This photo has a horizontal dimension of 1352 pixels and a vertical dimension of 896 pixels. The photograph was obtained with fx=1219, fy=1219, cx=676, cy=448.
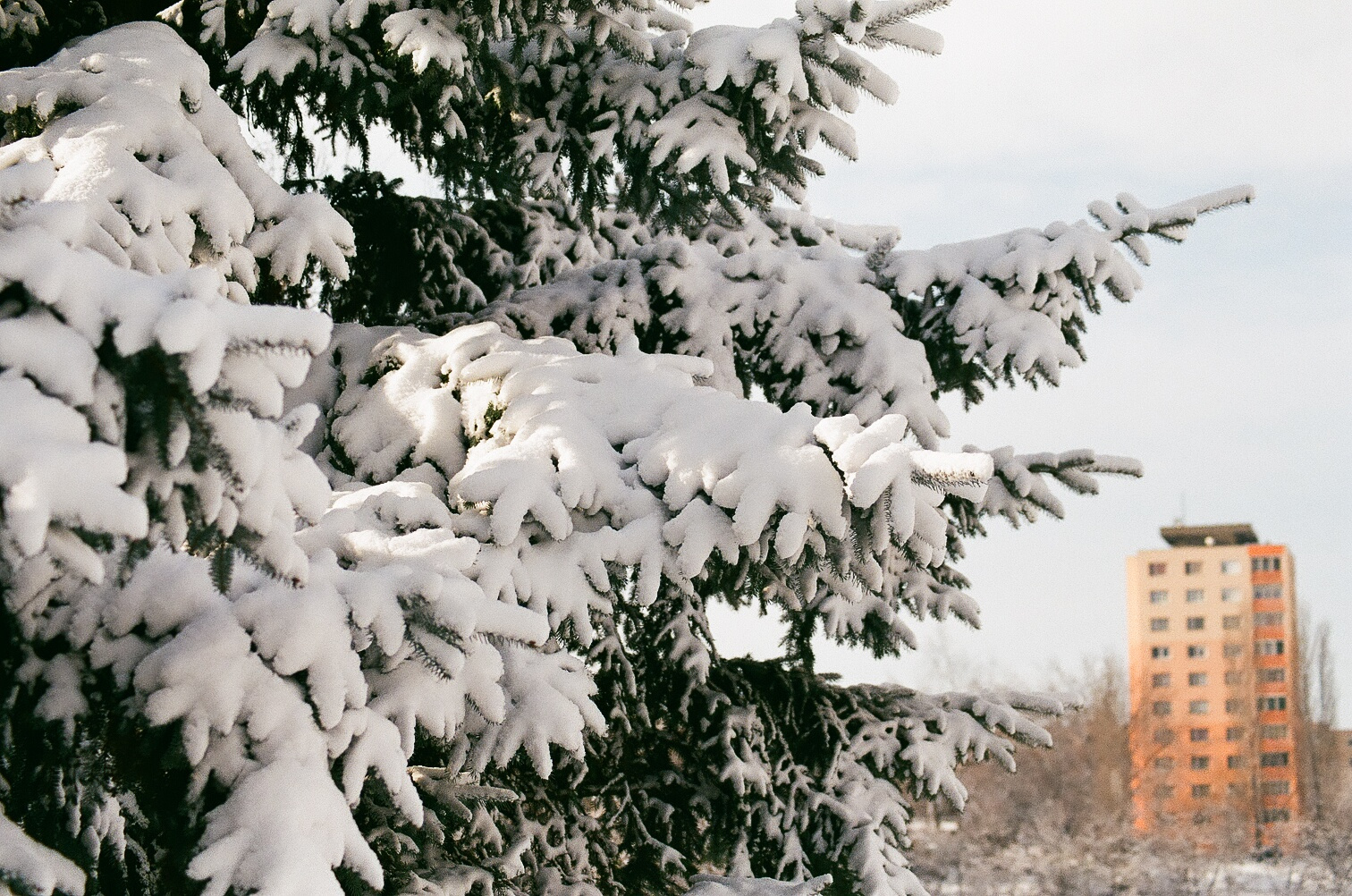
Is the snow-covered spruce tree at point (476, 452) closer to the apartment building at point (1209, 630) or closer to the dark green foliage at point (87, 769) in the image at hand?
the dark green foliage at point (87, 769)

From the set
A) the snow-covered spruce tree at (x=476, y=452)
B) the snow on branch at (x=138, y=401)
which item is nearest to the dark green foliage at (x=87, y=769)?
the snow-covered spruce tree at (x=476, y=452)

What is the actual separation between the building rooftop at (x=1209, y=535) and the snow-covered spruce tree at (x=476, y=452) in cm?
7536

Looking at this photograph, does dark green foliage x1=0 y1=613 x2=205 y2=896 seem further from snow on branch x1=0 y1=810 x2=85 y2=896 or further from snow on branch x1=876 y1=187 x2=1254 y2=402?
snow on branch x1=876 y1=187 x2=1254 y2=402

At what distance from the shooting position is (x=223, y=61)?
423 centimetres

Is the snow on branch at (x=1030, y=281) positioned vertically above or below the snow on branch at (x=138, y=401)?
above

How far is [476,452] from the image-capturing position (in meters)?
3.07

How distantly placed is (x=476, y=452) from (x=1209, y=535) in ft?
259

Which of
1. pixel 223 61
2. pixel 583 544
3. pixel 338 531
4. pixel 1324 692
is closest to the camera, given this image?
pixel 338 531

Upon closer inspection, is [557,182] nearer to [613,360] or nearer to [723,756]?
[613,360]

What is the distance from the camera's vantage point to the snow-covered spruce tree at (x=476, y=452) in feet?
5.89

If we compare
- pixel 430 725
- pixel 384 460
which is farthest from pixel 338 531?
pixel 384 460

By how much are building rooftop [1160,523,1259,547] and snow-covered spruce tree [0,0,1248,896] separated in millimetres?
75357

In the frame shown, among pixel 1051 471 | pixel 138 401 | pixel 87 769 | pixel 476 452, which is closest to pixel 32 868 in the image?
pixel 87 769

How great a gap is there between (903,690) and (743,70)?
263cm
